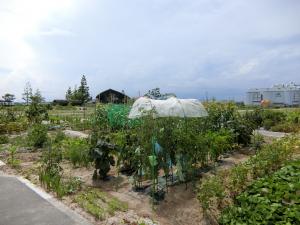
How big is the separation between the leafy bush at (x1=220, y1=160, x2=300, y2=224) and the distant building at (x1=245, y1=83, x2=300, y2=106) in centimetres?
3919

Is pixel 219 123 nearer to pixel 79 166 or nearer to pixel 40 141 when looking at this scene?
pixel 79 166

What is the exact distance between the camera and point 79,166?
7750 mm

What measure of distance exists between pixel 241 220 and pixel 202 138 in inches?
90.1

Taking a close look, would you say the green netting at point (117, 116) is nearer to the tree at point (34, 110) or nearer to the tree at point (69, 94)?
the tree at point (34, 110)

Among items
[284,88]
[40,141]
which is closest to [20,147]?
[40,141]

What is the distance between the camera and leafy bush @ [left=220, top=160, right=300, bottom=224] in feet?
13.0

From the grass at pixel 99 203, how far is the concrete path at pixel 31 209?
24 centimetres

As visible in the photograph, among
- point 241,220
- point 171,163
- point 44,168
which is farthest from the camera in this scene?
point 44,168

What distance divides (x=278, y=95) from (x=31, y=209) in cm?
4630

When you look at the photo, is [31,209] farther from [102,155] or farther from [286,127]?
[286,127]

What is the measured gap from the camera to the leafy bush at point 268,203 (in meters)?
3.95

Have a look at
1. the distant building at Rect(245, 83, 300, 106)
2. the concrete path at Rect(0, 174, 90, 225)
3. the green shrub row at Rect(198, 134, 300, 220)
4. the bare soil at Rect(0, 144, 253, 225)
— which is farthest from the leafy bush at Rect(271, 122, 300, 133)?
the distant building at Rect(245, 83, 300, 106)

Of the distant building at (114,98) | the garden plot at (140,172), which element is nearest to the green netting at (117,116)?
the distant building at (114,98)

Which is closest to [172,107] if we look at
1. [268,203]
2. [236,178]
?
[236,178]
